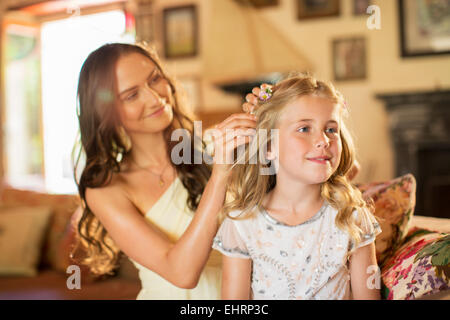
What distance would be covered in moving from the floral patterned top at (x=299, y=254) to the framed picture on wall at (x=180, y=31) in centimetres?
361

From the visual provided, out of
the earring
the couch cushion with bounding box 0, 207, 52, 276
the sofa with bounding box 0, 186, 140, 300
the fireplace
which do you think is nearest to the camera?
the earring

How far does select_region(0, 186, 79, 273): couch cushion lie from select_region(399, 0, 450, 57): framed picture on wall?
2.79 metres

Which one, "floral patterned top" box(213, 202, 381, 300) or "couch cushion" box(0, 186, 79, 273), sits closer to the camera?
"floral patterned top" box(213, 202, 381, 300)

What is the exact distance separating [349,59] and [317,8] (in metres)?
0.52

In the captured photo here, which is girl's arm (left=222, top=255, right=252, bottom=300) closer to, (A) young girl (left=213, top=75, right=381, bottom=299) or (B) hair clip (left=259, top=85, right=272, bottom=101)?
(A) young girl (left=213, top=75, right=381, bottom=299)

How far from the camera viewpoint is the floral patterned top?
2.93 feet

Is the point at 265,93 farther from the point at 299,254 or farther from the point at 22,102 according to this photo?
the point at 22,102

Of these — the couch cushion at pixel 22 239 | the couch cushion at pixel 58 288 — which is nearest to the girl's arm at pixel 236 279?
the couch cushion at pixel 58 288

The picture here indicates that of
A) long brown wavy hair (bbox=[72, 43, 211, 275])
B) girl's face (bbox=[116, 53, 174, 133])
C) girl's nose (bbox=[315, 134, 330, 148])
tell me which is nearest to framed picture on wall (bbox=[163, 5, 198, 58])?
long brown wavy hair (bbox=[72, 43, 211, 275])

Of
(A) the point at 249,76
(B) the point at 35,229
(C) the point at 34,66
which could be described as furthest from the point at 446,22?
(C) the point at 34,66

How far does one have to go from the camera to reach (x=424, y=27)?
3.46m

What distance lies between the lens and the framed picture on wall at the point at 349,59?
12.0 feet

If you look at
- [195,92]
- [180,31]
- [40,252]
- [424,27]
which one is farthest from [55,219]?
[424,27]

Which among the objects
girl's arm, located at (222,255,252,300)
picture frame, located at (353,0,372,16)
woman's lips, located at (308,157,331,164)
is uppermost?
picture frame, located at (353,0,372,16)
